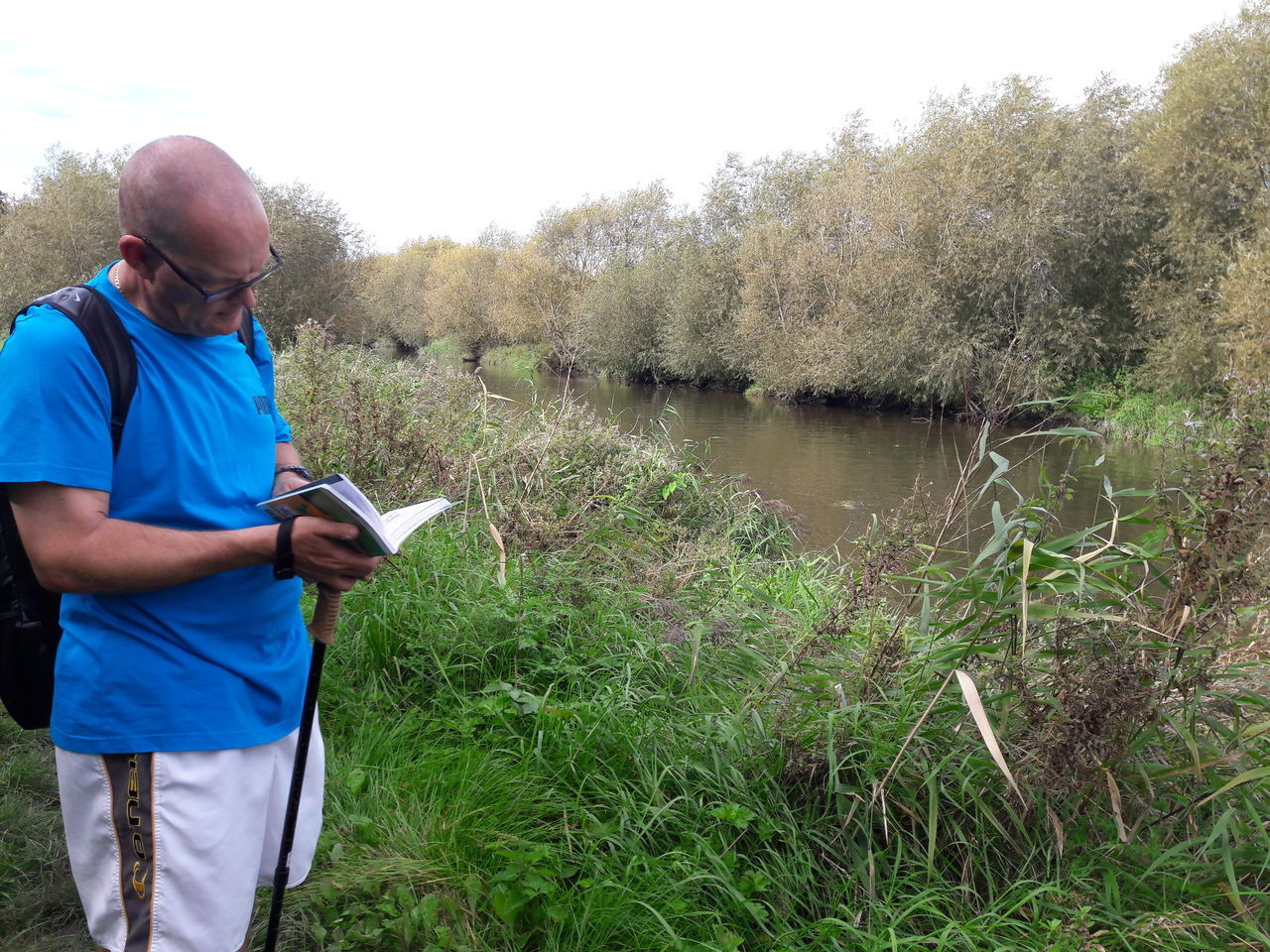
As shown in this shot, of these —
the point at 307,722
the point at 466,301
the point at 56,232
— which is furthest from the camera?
the point at 466,301

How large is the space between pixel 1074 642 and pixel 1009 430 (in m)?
21.1

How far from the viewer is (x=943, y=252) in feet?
76.5

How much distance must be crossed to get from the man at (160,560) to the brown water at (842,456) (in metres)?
5.21

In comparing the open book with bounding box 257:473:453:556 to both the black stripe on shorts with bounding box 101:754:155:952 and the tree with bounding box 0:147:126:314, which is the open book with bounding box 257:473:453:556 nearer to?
the black stripe on shorts with bounding box 101:754:155:952

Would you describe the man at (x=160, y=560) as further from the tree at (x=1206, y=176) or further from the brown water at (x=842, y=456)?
the tree at (x=1206, y=176)

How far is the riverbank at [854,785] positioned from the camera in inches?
86.3

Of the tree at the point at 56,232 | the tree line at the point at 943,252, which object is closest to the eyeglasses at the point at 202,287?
the tree line at the point at 943,252

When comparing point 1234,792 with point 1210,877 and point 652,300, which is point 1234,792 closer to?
point 1210,877

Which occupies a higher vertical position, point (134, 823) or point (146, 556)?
point (146, 556)

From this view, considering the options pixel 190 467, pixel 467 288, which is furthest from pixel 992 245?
pixel 467 288

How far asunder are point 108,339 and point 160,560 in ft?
1.16

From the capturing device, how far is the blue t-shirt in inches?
49.9

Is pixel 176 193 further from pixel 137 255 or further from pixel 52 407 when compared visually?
pixel 52 407

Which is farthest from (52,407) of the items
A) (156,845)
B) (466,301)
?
(466,301)
